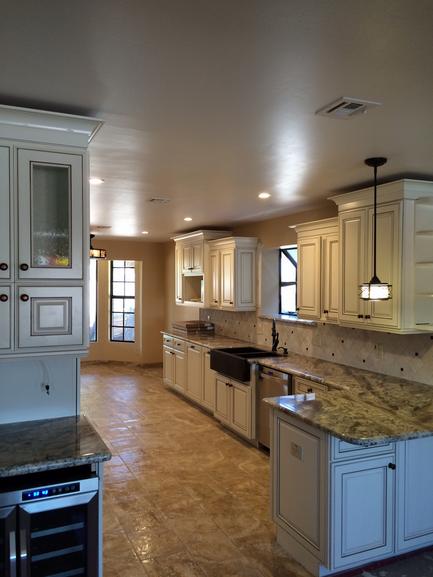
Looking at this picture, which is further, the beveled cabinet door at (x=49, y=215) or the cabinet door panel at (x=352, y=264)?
the cabinet door panel at (x=352, y=264)

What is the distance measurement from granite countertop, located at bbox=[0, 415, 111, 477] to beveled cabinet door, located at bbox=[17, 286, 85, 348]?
473 mm

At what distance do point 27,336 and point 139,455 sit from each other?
2.83 meters

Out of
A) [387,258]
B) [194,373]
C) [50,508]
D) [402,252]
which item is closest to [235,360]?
[194,373]

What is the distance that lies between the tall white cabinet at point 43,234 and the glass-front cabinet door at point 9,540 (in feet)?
2.33

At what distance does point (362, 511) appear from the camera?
2.76 metres

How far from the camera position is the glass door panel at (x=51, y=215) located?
243 centimetres

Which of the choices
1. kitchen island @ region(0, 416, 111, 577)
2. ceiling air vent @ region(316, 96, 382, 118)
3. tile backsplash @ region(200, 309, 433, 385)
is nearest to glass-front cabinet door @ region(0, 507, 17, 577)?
kitchen island @ region(0, 416, 111, 577)

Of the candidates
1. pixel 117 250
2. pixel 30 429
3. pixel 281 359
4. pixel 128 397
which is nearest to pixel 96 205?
pixel 281 359

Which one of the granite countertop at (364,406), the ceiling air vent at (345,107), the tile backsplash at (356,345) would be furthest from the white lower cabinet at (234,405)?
the ceiling air vent at (345,107)

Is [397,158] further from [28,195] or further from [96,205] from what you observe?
[96,205]

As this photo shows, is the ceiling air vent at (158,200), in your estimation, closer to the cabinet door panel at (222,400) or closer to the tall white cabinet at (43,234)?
the tall white cabinet at (43,234)

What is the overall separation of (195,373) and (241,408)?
1422 millimetres

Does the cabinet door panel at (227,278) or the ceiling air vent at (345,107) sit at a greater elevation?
the ceiling air vent at (345,107)

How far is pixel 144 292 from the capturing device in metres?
9.74
